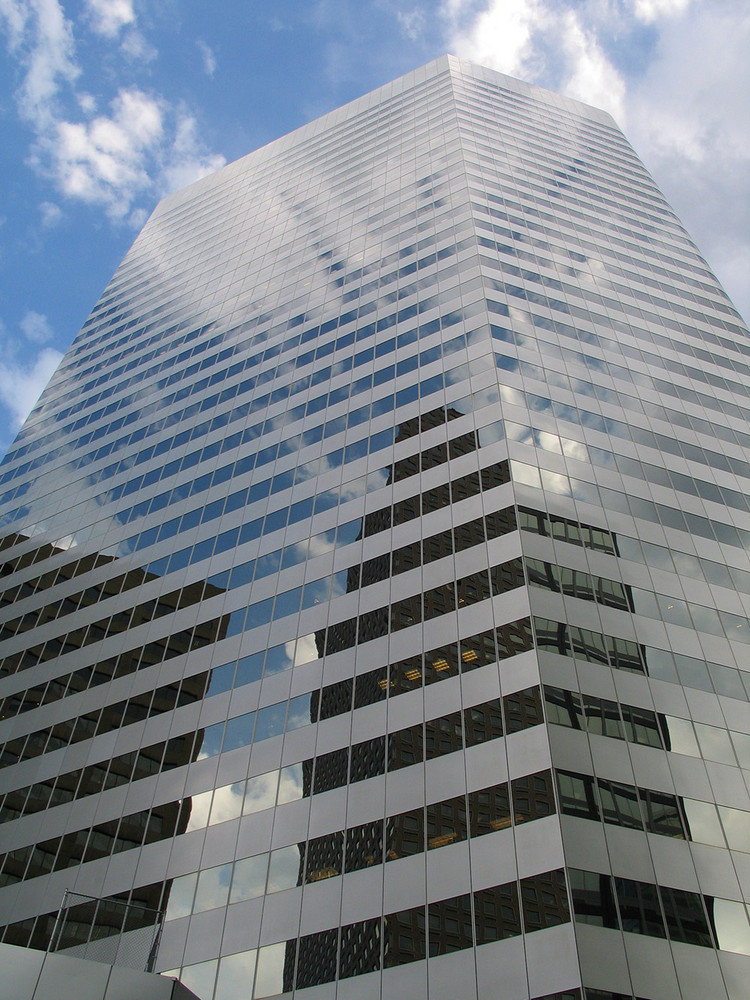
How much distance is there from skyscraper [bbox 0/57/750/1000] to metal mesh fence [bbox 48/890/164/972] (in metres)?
0.17

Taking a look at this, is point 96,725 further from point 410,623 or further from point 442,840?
point 442,840

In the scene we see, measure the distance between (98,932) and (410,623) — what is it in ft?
57.4

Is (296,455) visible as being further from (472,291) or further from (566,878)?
(566,878)

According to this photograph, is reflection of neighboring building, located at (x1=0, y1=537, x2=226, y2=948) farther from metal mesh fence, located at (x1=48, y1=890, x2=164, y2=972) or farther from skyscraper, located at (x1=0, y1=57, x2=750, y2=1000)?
metal mesh fence, located at (x1=48, y1=890, x2=164, y2=972)

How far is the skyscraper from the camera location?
23906 mm

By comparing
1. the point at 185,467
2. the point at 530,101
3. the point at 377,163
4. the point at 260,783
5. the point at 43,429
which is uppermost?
the point at 530,101

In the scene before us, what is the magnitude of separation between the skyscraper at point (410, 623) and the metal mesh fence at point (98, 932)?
174mm

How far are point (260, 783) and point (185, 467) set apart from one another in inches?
1008

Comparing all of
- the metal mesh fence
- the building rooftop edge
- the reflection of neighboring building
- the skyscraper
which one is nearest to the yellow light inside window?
the skyscraper

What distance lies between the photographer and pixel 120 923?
64.3 feet

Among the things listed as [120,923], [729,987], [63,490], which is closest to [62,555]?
[63,490]

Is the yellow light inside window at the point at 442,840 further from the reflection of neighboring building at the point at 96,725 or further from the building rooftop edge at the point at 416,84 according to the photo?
the building rooftop edge at the point at 416,84

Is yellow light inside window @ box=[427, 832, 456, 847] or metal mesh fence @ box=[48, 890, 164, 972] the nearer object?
metal mesh fence @ box=[48, 890, 164, 972]

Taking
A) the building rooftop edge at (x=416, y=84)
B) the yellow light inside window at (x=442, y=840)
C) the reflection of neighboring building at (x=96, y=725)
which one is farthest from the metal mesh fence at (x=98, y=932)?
the building rooftop edge at (x=416, y=84)
